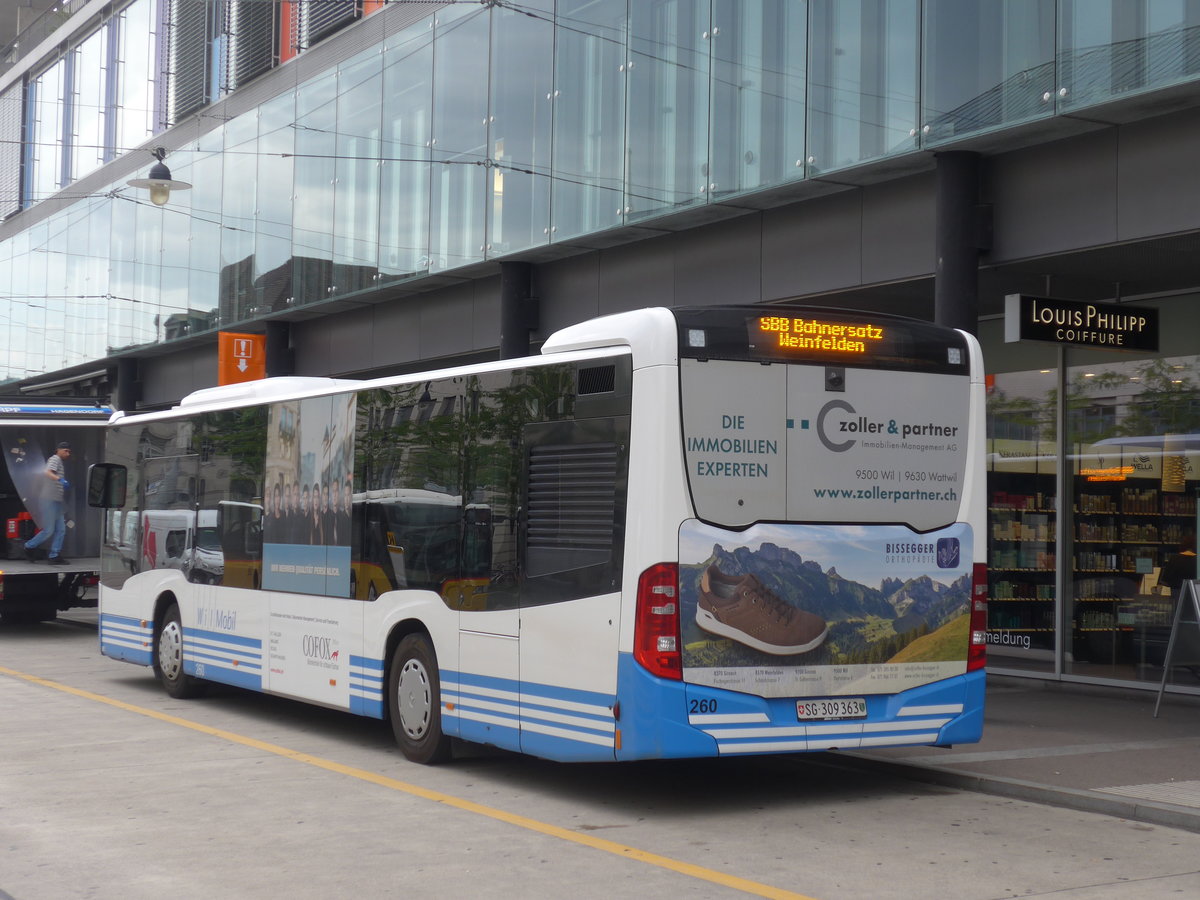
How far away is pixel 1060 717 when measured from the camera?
41.6ft

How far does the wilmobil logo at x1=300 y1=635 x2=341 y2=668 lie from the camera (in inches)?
448

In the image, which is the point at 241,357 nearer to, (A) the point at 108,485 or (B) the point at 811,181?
(A) the point at 108,485

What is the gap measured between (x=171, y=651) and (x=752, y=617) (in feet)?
26.1

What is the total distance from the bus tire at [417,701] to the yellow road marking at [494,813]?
44 cm

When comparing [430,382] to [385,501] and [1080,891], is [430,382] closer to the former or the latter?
[385,501]

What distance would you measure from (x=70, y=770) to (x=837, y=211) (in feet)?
29.7

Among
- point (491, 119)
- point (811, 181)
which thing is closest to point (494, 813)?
point (811, 181)

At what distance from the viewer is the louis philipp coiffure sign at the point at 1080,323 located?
41.6 feet

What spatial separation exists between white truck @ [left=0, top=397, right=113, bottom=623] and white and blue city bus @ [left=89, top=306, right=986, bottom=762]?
1274cm

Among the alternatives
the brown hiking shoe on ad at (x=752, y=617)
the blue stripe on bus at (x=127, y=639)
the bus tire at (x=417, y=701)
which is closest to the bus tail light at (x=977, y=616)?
the brown hiking shoe on ad at (x=752, y=617)

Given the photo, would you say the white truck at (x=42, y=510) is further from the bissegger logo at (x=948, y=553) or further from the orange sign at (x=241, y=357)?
the bissegger logo at (x=948, y=553)

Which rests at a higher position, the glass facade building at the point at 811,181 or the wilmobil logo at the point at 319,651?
the glass facade building at the point at 811,181

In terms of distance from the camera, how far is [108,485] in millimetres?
15961

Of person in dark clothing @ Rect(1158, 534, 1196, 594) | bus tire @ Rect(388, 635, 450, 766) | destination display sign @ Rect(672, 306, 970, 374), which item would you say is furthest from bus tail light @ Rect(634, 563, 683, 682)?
person in dark clothing @ Rect(1158, 534, 1196, 594)
